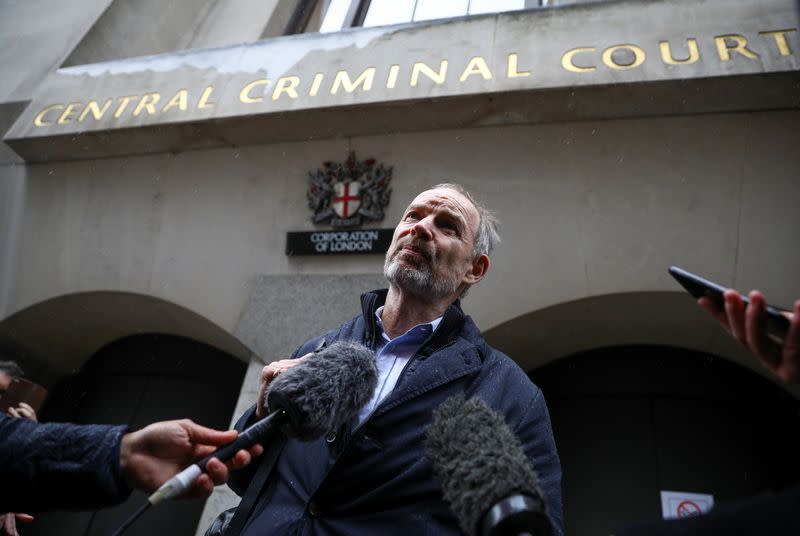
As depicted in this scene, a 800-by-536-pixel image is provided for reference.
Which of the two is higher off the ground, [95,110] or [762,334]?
[95,110]

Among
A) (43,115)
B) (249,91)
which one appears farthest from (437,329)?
(43,115)

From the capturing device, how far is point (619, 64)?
369 centimetres

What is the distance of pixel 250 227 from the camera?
436cm

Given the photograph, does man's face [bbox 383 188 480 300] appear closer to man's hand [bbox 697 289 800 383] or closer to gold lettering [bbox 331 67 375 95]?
man's hand [bbox 697 289 800 383]

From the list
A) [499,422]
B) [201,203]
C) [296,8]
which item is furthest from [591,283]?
[296,8]

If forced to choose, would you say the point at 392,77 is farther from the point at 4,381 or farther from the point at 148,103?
the point at 4,381

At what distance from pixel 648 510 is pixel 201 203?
15.0 ft

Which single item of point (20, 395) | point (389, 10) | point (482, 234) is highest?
point (389, 10)

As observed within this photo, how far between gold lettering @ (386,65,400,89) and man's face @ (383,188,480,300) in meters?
1.98

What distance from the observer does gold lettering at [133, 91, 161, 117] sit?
463 centimetres

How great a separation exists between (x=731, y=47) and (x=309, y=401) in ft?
13.6

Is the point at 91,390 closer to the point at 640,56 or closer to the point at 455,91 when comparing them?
the point at 455,91

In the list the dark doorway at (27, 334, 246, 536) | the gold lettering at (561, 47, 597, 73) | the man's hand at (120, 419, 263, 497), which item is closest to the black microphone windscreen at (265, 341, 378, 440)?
the man's hand at (120, 419, 263, 497)

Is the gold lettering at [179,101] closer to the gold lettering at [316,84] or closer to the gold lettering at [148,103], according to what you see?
the gold lettering at [148,103]
